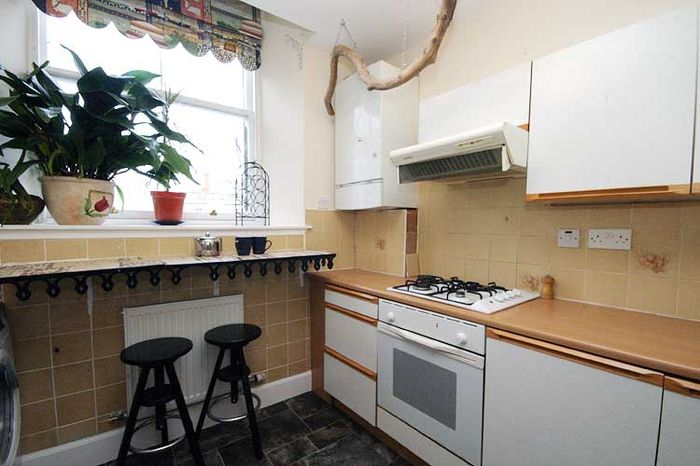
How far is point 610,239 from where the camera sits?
136 cm

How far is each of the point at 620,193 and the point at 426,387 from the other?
43.7 inches

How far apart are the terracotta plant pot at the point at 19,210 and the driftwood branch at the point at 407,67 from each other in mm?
1729

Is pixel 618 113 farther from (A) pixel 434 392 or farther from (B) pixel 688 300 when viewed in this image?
(A) pixel 434 392

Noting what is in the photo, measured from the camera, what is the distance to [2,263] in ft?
4.35

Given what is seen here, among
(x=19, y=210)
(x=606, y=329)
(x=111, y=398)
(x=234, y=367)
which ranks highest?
(x=19, y=210)

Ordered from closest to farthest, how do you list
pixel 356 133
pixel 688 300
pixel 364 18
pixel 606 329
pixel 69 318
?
pixel 606 329 → pixel 688 300 → pixel 69 318 → pixel 364 18 → pixel 356 133

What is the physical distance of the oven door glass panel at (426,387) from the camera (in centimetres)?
133

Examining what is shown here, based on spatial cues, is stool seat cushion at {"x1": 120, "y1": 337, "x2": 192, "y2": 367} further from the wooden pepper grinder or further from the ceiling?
the ceiling

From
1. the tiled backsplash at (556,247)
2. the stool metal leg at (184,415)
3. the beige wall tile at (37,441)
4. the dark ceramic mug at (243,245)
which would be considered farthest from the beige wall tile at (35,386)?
the tiled backsplash at (556,247)

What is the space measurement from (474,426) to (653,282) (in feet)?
3.08

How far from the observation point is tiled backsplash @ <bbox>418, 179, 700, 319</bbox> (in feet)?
3.98

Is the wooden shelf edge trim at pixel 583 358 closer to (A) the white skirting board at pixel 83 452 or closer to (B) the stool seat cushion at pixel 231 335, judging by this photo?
(B) the stool seat cushion at pixel 231 335

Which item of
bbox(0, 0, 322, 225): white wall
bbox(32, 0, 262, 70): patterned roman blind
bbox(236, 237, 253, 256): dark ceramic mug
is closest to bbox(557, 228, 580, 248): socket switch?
bbox(0, 0, 322, 225): white wall

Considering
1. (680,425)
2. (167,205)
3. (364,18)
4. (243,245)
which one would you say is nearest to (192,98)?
(167,205)
